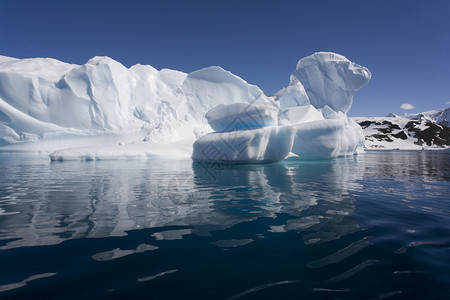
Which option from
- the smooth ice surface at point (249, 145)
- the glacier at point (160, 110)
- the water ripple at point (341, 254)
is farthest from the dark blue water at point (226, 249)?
the glacier at point (160, 110)

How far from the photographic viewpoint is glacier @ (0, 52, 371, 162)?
13.1 m

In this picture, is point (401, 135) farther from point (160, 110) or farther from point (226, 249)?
point (226, 249)

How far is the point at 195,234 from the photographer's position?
2486mm

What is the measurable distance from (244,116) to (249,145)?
1801 millimetres

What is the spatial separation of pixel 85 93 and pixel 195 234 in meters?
28.1

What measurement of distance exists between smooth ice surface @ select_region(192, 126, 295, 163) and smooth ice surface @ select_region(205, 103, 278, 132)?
74 cm

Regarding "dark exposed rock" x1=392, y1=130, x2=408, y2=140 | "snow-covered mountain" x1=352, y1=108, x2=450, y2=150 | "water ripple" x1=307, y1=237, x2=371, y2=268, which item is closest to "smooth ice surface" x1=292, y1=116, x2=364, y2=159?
"water ripple" x1=307, y1=237, x2=371, y2=268

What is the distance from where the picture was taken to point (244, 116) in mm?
12281

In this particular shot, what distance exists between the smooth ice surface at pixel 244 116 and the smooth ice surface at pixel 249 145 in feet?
2.42

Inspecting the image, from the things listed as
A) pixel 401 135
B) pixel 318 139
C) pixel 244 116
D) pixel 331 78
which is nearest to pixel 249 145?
pixel 244 116

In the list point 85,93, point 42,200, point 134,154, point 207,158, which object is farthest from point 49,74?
point 42,200

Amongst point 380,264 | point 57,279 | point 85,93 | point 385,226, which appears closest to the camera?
point 57,279

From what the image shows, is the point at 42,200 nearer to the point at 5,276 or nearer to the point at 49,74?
the point at 5,276

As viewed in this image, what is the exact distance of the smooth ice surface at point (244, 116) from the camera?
476 inches
